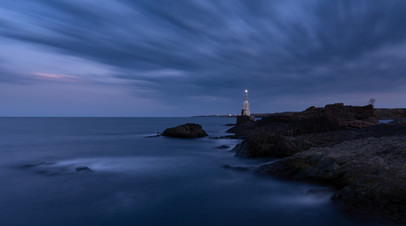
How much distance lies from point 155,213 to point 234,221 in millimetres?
2733

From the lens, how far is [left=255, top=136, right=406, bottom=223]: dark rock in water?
19.9ft

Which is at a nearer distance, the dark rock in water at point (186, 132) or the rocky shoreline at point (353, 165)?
the rocky shoreline at point (353, 165)

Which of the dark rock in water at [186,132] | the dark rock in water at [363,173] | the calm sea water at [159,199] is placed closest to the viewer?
the dark rock in water at [363,173]

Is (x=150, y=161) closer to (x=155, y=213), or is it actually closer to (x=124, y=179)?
(x=124, y=179)

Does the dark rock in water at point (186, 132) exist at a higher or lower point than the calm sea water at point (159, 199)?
higher

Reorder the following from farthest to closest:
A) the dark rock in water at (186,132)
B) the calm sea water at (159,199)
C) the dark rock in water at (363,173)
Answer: the dark rock in water at (186,132) < the calm sea water at (159,199) < the dark rock in water at (363,173)

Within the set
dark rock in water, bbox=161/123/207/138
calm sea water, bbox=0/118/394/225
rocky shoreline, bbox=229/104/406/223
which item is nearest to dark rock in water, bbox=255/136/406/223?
rocky shoreline, bbox=229/104/406/223

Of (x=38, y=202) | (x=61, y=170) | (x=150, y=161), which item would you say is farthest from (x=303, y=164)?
(x=61, y=170)

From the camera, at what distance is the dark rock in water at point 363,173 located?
6059 mm

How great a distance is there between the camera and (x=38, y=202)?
911 cm

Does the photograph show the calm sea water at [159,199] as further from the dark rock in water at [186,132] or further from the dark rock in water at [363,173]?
the dark rock in water at [186,132]

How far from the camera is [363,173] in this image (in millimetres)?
7578

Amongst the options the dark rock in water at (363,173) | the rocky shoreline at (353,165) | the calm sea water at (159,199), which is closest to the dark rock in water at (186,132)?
the rocky shoreline at (353,165)

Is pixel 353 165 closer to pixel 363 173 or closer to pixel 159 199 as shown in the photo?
pixel 363 173
